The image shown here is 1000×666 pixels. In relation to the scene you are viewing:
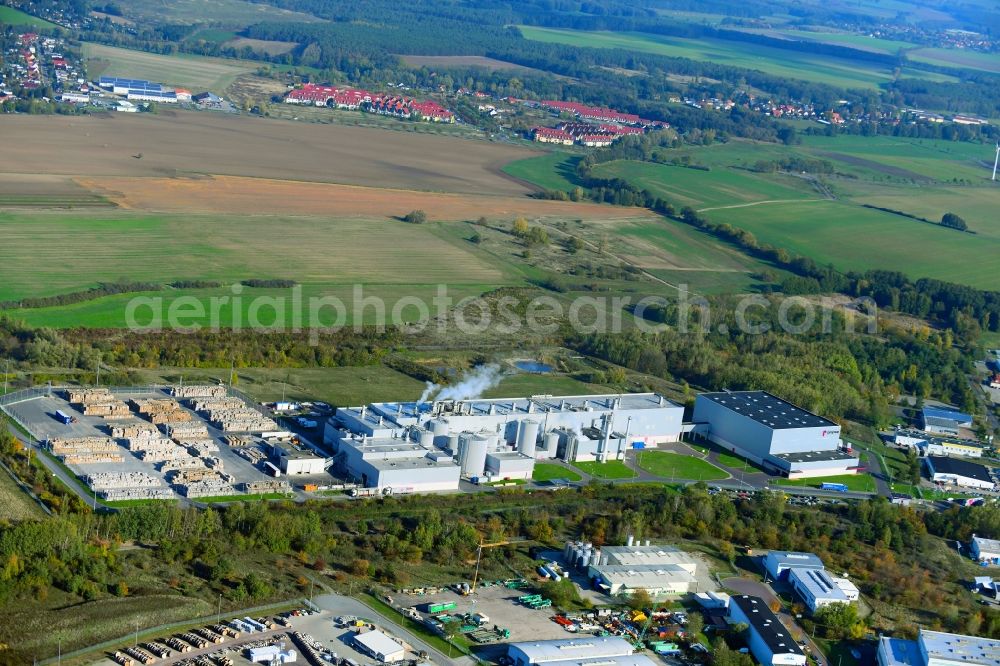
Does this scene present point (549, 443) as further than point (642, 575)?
Yes

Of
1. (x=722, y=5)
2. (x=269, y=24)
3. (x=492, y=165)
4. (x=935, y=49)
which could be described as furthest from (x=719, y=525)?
(x=722, y=5)

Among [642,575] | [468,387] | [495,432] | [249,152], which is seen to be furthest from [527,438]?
[249,152]

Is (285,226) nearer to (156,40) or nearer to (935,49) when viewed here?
(156,40)

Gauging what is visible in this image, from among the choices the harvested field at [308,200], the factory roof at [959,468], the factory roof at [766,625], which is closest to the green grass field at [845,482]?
the factory roof at [959,468]

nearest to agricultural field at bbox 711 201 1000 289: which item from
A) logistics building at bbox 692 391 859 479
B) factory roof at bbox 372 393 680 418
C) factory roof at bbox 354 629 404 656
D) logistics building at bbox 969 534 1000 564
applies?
logistics building at bbox 692 391 859 479

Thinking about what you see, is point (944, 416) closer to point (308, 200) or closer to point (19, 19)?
point (308, 200)

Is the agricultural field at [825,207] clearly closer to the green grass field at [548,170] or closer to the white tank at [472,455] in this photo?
the green grass field at [548,170]

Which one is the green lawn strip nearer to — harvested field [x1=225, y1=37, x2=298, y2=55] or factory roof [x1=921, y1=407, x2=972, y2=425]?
factory roof [x1=921, y1=407, x2=972, y2=425]
